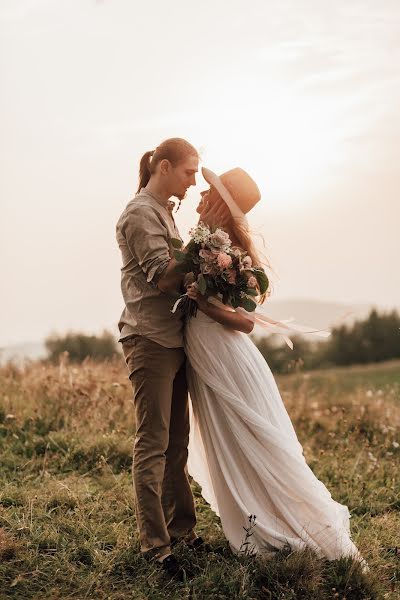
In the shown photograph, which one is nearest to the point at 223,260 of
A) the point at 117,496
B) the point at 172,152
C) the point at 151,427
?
the point at 172,152

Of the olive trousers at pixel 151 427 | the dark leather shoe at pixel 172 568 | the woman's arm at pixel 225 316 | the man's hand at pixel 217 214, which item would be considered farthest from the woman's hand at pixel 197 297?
the dark leather shoe at pixel 172 568

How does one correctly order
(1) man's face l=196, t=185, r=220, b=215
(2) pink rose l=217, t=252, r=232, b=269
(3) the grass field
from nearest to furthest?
(2) pink rose l=217, t=252, r=232, b=269
(3) the grass field
(1) man's face l=196, t=185, r=220, b=215

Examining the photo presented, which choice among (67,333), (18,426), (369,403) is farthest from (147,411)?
(67,333)

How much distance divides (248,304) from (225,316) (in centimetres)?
16

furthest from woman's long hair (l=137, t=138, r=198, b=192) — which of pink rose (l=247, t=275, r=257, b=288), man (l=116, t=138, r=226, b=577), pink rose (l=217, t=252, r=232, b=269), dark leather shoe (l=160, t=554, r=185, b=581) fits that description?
dark leather shoe (l=160, t=554, r=185, b=581)

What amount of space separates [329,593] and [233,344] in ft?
4.87

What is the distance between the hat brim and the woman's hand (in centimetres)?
54

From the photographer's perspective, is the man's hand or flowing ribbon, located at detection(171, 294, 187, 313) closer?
flowing ribbon, located at detection(171, 294, 187, 313)

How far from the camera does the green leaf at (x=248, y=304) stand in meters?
4.53

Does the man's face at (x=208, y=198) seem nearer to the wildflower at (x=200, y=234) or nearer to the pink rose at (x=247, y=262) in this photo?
the wildflower at (x=200, y=234)

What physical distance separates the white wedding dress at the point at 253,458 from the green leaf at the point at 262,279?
0.33 metres

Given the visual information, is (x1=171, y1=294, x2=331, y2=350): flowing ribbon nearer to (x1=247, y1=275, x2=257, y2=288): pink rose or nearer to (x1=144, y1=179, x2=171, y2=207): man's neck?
(x1=247, y1=275, x2=257, y2=288): pink rose

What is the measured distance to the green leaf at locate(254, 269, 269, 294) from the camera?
4.60 metres

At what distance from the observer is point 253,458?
4.68m
